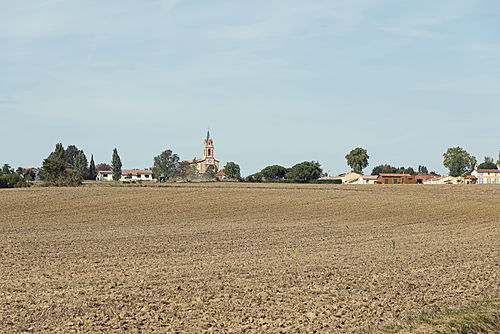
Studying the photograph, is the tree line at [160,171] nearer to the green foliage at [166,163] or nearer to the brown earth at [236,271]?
the green foliage at [166,163]

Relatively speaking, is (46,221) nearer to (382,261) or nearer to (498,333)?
(382,261)

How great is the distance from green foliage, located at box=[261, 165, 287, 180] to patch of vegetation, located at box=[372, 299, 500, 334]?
145m

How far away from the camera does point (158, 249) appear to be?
2253 cm

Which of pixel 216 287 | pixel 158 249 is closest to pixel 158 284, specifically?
pixel 216 287

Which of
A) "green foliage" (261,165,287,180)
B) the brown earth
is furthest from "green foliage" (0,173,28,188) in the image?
"green foliage" (261,165,287,180)

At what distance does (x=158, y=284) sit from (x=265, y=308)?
Answer: 12.2ft

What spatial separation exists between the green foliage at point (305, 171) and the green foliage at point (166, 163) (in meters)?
42.0

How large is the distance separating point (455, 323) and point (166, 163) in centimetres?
17858

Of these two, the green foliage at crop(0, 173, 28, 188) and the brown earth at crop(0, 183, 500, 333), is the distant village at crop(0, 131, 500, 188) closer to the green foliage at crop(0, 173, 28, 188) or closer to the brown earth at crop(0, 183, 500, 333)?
the green foliage at crop(0, 173, 28, 188)

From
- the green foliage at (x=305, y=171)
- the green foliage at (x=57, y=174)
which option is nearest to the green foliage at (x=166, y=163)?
the green foliage at (x=305, y=171)

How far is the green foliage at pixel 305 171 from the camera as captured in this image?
518 ft

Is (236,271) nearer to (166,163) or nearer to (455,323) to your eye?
(455,323)

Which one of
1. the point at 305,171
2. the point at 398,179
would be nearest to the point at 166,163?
the point at 305,171

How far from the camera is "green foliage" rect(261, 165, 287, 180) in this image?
517 feet
